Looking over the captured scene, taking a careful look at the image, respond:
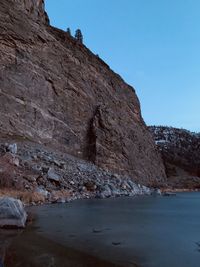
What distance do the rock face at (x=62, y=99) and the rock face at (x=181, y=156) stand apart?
15118 millimetres

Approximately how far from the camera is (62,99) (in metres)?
47.8

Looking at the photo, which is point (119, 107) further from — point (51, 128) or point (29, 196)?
point (29, 196)

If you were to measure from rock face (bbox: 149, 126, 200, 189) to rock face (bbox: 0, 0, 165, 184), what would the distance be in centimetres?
1512

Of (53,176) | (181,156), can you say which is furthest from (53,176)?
(181,156)

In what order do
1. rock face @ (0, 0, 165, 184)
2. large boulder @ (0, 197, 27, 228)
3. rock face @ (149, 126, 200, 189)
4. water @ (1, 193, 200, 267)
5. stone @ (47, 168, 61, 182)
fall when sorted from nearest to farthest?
water @ (1, 193, 200, 267) < large boulder @ (0, 197, 27, 228) < stone @ (47, 168, 61, 182) < rock face @ (0, 0, 165, 184) < rock face @ (149, 126, 200, 189)

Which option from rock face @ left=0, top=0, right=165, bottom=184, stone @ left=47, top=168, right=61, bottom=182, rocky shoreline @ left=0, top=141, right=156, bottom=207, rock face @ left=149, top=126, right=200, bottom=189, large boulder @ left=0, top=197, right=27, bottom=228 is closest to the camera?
large boulder @ left=0, top=197, right=27, bottom=228

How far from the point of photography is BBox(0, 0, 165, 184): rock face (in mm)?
41531

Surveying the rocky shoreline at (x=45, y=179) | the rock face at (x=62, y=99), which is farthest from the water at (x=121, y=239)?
the rock face at (x=62, y=99)

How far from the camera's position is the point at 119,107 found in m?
59.1

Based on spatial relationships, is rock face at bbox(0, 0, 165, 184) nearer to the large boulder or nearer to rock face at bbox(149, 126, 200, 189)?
rock face at bbox(149, 126, 200, 189)

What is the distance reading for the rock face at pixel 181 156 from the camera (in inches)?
2945

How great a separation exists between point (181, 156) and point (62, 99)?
228 feet

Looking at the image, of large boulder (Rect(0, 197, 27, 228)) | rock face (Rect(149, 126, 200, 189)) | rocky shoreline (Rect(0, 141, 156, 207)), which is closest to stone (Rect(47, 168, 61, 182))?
rocky shoreline (Rect(0, 141, 156, 207))

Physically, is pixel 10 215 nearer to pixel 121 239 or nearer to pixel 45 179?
pixel 121 239
